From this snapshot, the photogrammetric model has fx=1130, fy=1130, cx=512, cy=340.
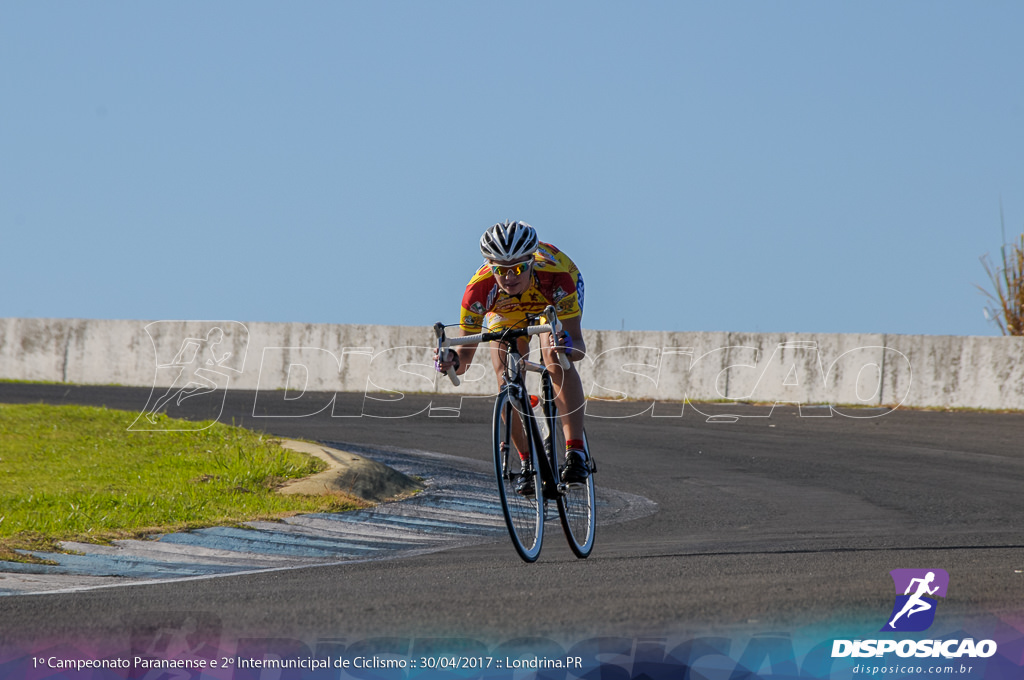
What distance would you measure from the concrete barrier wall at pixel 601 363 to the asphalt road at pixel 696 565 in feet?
13.5

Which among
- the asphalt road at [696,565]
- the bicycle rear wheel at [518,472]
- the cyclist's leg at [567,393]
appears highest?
the cyclist's leg at [567,393]

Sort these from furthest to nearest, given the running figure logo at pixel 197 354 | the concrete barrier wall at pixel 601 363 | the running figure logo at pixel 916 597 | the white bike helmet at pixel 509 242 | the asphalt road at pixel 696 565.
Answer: the running figure logo at pixel 197 354 → the concrete barrier wall at pixel 601 363 → the white bike helmet at pixel 509 242 → the asphalt road at pixel 696 565 → the running figure logo at pixel 916 597

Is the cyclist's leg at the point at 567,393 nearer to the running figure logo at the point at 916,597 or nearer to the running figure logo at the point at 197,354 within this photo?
the running figure logo at the point at 916,597

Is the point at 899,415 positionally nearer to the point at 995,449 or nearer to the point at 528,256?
the point at 995,449

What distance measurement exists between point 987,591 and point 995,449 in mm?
9729

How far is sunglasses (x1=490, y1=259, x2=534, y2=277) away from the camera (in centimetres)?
659

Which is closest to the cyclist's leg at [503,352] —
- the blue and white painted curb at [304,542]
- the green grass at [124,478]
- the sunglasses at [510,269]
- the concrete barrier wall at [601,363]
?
the sunglasses at [510,269]

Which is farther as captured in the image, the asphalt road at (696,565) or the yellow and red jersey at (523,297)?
the yellow and red jersey at (523,297)

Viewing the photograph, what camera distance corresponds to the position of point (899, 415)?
17.8 meters

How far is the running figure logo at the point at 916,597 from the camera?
4406mm

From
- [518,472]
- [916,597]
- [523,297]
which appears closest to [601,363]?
[523,297]

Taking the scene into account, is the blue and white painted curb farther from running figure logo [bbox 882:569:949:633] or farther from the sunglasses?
running figure logo [bbox 882:569:949:633]

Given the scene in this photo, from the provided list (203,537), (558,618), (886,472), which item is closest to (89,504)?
(203,537)

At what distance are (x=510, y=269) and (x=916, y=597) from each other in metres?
2.97
